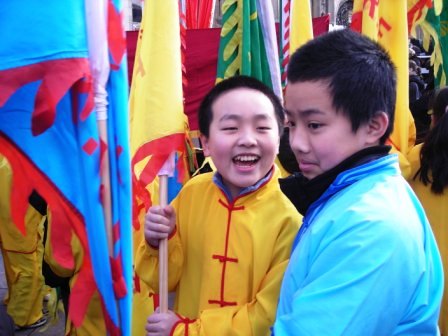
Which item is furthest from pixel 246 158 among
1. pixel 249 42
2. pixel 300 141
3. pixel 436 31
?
pixel 436 31

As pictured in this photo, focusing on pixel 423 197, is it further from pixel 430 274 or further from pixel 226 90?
pixel 430 274

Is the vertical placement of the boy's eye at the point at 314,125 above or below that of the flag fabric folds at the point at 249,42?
below

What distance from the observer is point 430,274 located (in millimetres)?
1109

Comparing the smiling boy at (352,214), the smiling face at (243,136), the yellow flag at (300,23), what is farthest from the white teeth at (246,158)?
the yellow flag at (300,23)

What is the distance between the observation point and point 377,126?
1.19 metres

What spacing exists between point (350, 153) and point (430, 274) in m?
0.32

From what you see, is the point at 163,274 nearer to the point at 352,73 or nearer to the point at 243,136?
the point at 243,136

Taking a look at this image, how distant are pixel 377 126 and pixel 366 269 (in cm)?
38

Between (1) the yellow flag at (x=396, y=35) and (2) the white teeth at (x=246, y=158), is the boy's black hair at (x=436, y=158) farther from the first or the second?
(2) the white teeth at (x=246, y=158)

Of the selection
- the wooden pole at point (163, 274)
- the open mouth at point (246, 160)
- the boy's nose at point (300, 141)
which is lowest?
the wooden pole at point (163, 274)

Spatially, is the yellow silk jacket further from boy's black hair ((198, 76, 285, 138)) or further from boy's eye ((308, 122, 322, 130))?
boy's eye ((308, 122, 322, 130))

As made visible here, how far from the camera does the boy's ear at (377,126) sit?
1.19m

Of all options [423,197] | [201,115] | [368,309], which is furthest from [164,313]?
[423,197]

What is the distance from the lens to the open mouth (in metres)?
1.61
